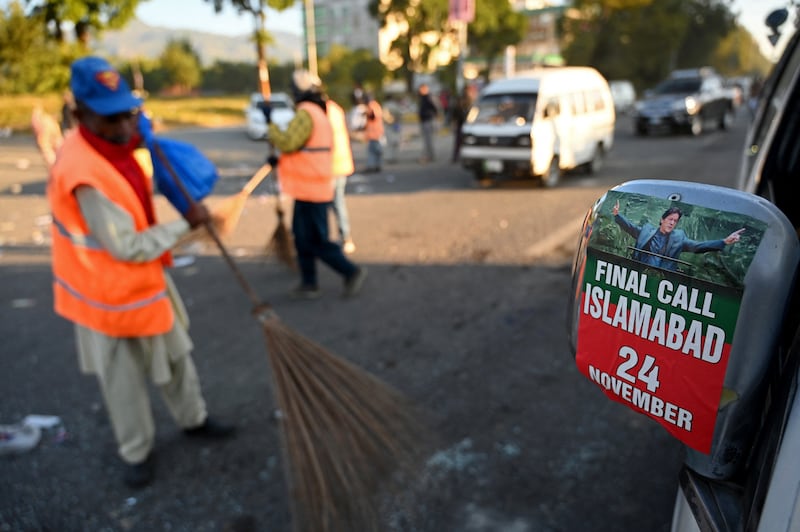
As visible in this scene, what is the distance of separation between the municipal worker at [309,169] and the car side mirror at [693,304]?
3728mm

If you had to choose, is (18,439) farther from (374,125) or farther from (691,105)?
(691,105)

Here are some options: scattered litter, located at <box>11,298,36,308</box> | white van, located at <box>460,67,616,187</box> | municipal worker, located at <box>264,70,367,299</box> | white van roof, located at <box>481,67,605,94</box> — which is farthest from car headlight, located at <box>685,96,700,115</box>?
scattered litter, located at <box>11,298,36,308</box>

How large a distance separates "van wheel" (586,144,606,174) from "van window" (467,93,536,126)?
2212mm

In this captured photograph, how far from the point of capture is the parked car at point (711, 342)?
3.22 feet

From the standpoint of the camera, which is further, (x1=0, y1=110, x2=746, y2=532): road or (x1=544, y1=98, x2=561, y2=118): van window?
(x1=544, y1=98, x2=561, y2=118): van window

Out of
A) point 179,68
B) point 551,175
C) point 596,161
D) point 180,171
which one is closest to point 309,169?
point 180,171

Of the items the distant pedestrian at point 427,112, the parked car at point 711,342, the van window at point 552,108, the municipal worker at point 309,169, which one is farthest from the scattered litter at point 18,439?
the distant pedestrian at point 427,112

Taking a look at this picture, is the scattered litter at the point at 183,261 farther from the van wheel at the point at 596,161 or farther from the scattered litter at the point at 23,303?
the van wheel at the point at 596,161

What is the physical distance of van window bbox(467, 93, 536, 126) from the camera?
9.55 metres

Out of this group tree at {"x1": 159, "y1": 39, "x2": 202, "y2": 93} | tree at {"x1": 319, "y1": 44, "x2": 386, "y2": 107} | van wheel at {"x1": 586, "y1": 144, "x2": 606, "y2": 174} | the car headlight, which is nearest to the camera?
van wheel at {"x1": 586, "y1": 144, "x2": 606, "y2": 174}

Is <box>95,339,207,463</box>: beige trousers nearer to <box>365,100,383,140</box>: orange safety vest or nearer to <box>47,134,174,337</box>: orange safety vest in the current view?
<box>47,134,174,337</box>: orange safety vest

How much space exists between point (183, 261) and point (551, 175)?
6.22 metres

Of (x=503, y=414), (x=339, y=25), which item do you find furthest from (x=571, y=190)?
(x=339, y=25)

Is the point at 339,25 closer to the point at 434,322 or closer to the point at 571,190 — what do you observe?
the point at 571,190
